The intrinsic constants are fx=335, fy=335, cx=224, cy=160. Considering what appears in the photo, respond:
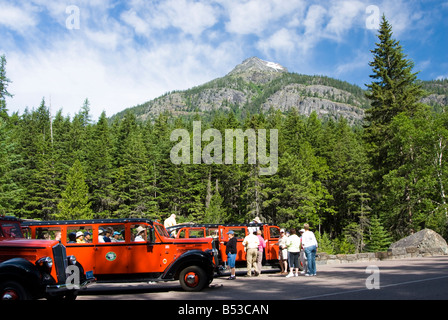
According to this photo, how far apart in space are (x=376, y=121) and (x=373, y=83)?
4762 millimetres

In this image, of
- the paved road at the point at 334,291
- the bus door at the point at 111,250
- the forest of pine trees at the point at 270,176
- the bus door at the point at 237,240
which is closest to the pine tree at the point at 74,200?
the forest of pine trees at the point at 270,176

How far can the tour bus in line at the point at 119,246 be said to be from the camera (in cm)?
1091

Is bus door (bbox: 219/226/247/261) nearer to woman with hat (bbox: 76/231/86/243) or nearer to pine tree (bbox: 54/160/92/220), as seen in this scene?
woman with hat (bbox: 76/231/86/243)

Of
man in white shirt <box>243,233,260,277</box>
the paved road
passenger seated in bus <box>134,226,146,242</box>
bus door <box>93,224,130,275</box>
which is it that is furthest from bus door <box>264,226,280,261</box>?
bus door <box>93,224,130,275</box>

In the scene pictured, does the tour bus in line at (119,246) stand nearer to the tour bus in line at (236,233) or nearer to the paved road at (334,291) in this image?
the paved road at (334,291)

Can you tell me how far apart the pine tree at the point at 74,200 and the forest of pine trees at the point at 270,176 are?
0.14 meters

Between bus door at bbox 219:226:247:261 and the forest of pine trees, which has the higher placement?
the forest of pine trees

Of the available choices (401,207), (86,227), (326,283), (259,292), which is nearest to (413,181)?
(401,207)

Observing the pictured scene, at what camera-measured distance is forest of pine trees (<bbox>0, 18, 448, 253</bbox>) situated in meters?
36.0

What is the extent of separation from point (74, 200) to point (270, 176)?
2794 centimetres

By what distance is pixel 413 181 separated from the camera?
3278 cm

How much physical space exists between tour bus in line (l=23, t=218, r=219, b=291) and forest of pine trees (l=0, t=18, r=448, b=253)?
25.7m

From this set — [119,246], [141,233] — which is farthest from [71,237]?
[141,233]
